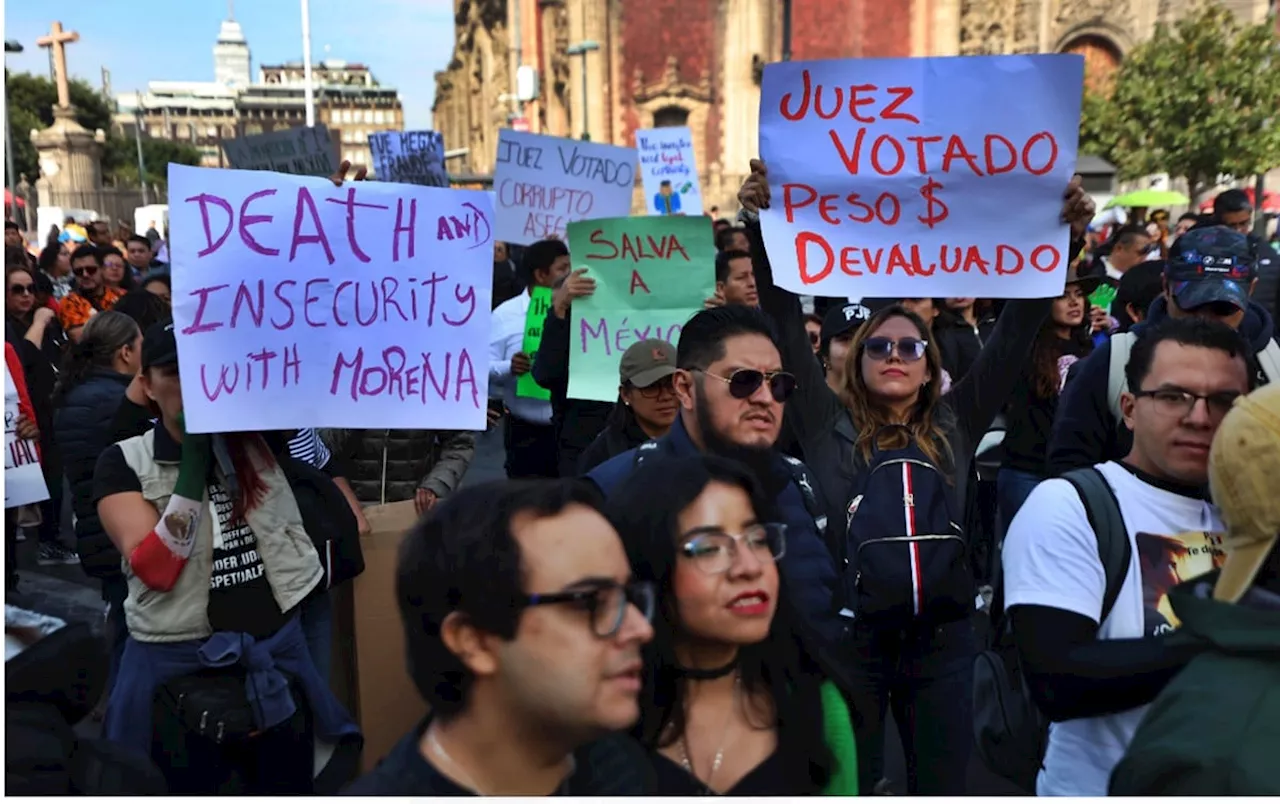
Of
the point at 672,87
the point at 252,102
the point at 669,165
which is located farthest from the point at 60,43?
the point at 252,102

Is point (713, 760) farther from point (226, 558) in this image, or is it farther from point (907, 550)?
point (226, 558)

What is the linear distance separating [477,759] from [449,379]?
1675mm

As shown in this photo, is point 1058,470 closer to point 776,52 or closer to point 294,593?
point 294,593

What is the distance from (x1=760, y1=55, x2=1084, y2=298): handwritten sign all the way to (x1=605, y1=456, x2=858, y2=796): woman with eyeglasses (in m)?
1.26

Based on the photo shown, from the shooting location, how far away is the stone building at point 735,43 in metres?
36.1

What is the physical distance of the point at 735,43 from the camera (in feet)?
124

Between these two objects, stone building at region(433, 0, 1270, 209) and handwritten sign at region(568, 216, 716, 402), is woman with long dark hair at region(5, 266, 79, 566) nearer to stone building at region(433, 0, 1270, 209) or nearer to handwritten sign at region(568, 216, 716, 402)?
handwritten sign at region(568, 216, 716, 402)

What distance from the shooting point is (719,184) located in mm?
37719

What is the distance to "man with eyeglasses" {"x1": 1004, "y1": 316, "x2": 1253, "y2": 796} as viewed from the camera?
1987 millimetres

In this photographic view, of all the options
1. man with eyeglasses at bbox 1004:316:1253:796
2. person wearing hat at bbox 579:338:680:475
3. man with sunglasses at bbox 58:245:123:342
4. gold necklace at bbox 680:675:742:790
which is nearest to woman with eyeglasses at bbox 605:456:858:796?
gold necklace at bbox 680:675:742:790

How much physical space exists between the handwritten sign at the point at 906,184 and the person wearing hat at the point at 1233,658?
4.63 ft

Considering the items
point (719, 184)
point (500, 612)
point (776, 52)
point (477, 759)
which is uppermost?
point (776, 52)

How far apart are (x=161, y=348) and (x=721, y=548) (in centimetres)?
165

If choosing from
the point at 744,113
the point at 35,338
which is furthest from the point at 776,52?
the point at 35,338
